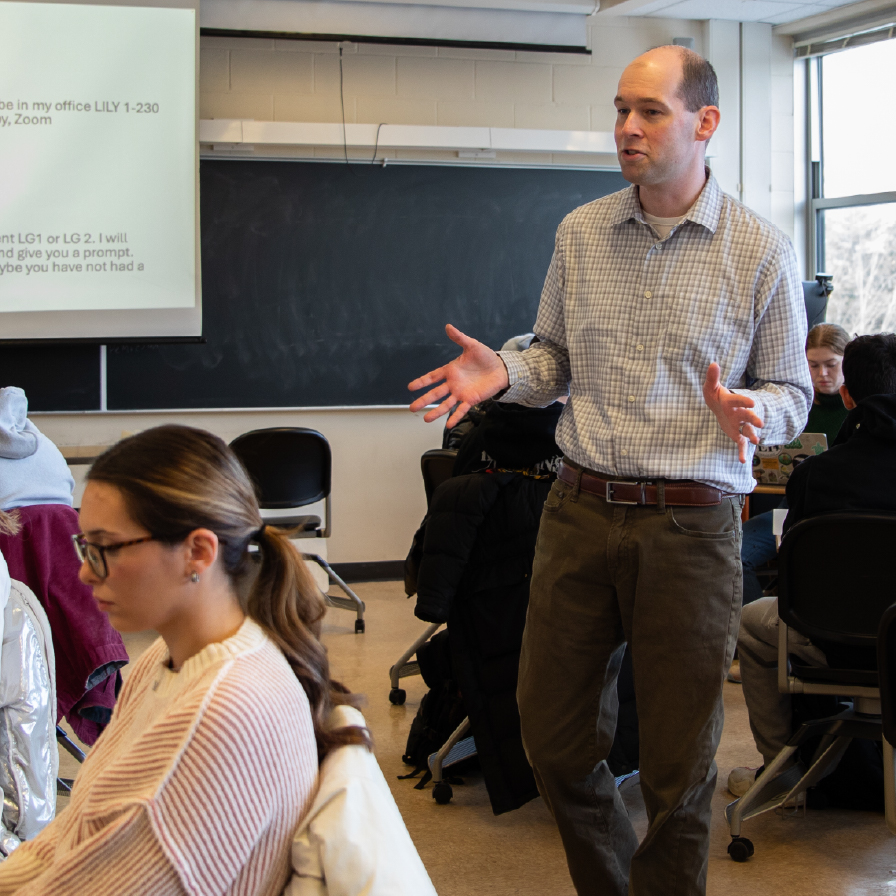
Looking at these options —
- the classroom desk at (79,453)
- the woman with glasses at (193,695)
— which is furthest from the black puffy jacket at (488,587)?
the classroom desk at (79,453)

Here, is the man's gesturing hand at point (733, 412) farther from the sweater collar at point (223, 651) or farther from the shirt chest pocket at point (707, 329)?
the sweater collar at point (223, 651)

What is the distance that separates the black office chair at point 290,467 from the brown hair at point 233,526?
10.3ft

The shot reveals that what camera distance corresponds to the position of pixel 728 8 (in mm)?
5137

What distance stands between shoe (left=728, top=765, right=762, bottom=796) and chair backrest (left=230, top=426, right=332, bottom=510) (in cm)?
231

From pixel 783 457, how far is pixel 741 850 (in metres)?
1.49

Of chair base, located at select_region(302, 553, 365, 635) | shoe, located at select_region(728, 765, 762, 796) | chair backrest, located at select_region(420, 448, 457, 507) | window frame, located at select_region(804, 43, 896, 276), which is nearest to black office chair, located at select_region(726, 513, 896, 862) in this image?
shoe, located at select_region(728, 765, 762, 796)

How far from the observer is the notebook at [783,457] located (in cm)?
338

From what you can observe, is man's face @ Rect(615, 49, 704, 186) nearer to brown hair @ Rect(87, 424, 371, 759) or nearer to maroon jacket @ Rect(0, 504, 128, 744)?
brown hair @ Rect(87, 424, 371, 759)

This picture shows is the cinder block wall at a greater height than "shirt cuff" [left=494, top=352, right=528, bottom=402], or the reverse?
the cinder block wall

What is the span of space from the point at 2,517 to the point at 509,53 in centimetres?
417

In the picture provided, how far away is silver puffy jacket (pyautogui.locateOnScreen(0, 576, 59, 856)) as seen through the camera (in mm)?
1820

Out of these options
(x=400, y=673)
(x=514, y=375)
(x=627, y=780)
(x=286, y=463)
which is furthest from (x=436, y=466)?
(x=514, y=375)

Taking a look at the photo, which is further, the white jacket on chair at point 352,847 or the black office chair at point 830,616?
the black office chair at point 830,616

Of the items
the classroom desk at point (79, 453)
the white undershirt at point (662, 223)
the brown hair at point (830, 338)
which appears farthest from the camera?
the classroom desk at point (79, 453)
